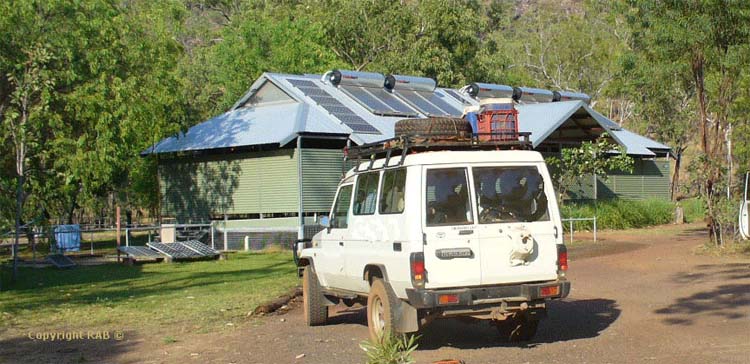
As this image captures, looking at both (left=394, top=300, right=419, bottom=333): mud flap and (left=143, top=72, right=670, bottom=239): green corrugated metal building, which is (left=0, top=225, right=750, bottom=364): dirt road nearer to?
(left=394, top=300, right=419, bottom=333): mud flap

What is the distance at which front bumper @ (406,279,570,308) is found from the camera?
10391 mm

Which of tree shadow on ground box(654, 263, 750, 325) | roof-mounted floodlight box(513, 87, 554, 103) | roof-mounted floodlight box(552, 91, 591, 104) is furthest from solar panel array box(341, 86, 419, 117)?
tree shadow on ground box(654, 263, 750, 325)

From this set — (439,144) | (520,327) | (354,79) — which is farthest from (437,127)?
(354,79)

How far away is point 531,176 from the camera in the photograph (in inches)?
439

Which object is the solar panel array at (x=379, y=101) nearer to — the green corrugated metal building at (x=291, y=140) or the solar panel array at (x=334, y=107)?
the green corrugated metal building at (x=291, y=140)

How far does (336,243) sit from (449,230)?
8.36 feet

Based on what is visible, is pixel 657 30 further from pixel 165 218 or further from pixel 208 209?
pixel 165 218

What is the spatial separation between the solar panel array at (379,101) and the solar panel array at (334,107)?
0.92 meters

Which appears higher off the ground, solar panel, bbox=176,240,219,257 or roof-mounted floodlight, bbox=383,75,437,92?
roof-mounted floodlight, bbox=383,75,437,92

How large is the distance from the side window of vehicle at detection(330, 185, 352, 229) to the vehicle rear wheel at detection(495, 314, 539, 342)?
2.39 metres

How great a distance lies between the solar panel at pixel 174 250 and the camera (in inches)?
1031

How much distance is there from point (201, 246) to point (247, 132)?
5.36 metres

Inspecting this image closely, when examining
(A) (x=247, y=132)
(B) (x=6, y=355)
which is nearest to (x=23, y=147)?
(B) (x=6, y=355)

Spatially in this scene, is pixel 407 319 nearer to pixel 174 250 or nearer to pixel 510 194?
pixel 510 194
